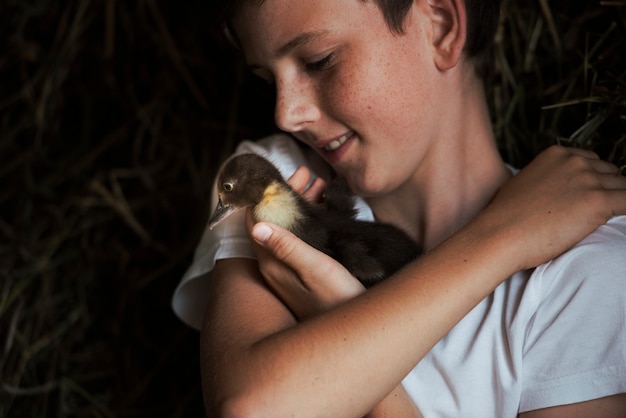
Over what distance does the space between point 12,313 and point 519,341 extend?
155cm

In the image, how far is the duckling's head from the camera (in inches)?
58.7

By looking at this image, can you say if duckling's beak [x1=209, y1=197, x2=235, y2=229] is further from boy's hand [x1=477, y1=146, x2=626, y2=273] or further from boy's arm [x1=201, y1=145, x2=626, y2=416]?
boy's hand [x1=477, y1=146, x2=626, y2=273]

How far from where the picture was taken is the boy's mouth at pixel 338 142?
5.13 feet

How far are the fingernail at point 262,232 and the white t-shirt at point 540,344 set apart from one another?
395 mm

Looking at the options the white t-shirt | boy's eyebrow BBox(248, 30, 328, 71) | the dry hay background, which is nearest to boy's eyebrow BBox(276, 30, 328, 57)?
boy's eyebrow BBox(248, 30, 328, 71)

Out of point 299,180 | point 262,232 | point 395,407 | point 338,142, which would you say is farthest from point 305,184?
point 395,407

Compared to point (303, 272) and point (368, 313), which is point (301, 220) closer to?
point (303, 272)

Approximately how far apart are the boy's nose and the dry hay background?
829 millimetres

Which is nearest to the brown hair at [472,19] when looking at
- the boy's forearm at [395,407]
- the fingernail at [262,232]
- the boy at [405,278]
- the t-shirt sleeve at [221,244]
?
the boy at [405,278]

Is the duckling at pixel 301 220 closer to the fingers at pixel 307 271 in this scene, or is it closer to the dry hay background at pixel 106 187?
the fingers at pixel 307 271

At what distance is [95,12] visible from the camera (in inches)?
93.8

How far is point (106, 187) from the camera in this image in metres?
2.43

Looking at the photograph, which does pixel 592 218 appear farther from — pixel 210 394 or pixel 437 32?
pixel 210 394

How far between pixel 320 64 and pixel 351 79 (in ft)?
0.23
